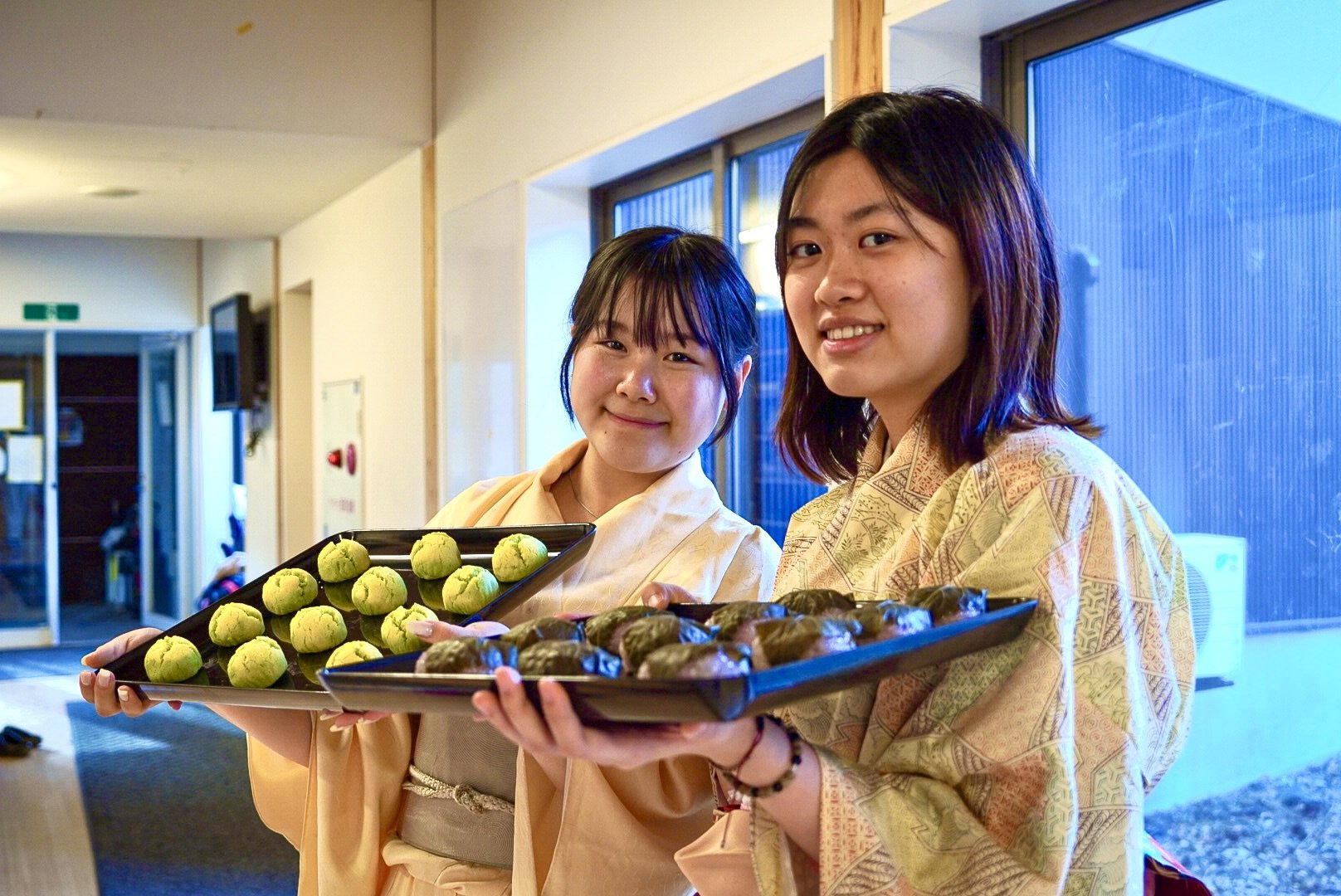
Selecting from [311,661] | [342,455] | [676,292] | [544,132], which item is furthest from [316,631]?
[342,455]

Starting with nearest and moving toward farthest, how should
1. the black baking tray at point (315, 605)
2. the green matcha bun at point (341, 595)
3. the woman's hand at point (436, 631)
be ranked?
1. the woman's hand at point (436, 631)
2. the black baking tray at point (315, 605)
3. the green matcha bun at point (341, 595)

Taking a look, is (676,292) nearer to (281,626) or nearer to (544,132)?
(281,626)

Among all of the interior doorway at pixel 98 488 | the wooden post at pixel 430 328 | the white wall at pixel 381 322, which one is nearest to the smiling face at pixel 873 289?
the wooden post at pixel 430 328

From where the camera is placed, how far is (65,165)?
465cm

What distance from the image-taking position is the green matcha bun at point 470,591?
4.81 ft

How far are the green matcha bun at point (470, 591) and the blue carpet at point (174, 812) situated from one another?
2.45m

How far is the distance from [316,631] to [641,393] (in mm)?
472

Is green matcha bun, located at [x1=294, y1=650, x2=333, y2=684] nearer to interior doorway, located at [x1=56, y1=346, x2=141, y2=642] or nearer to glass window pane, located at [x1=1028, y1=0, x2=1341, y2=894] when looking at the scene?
glass window pane, located at [x1=1028, y1=0, x2=1341, y2=894]

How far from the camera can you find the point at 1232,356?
1.84m

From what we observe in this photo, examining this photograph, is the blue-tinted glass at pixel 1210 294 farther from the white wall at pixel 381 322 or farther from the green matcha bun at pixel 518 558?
the white wall at pixel 381 322

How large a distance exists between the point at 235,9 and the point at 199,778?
2.76 metres

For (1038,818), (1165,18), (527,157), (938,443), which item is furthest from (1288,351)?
(527,157)

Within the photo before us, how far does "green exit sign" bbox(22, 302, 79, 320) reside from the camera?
7883 mm

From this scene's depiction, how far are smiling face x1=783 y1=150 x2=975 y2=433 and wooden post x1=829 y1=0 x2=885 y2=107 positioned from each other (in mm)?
1145
